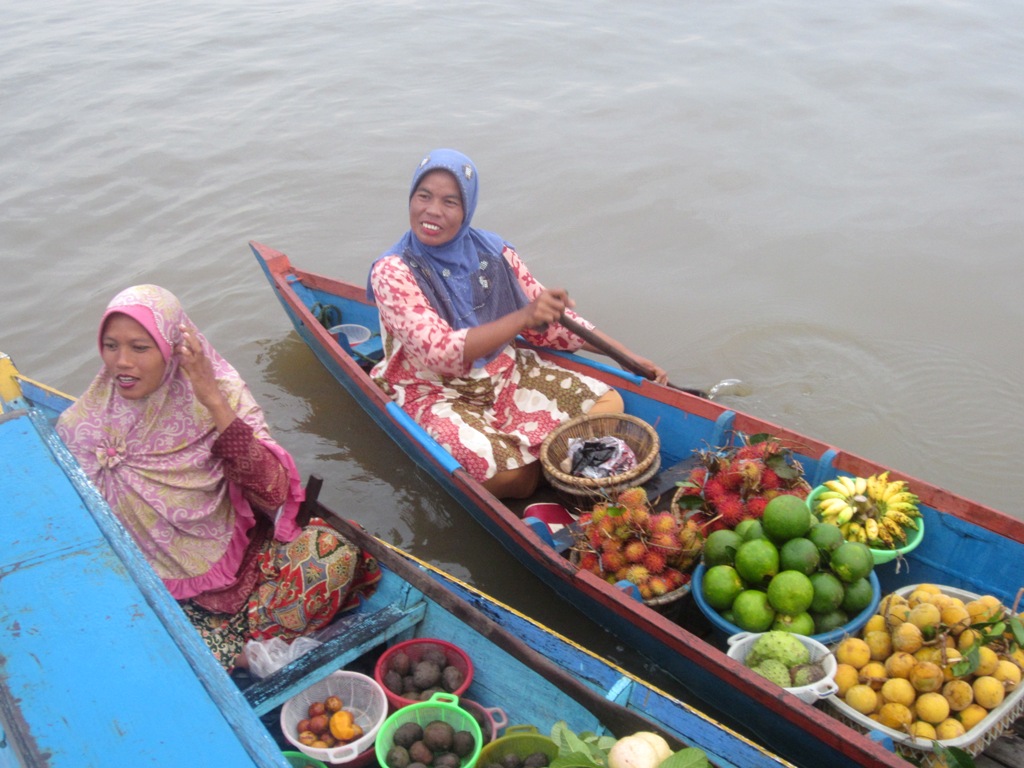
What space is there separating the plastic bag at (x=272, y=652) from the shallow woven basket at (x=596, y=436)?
1.32 m

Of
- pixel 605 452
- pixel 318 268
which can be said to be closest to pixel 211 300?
pixel 318 268

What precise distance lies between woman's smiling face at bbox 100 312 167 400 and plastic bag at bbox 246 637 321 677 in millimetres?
974

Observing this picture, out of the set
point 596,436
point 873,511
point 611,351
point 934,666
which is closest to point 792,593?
point 934,666

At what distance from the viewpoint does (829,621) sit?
117 inches

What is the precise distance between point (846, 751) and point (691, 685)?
785 mm

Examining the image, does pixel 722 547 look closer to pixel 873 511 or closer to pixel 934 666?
pixel 873 511

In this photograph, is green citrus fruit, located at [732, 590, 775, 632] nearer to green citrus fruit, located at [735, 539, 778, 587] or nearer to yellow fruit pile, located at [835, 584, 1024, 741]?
green citrus fruit, located at [735, 539, 778, 587]

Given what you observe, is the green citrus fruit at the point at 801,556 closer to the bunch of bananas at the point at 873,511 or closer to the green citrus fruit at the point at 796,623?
the green citrus fruit at the point at 796,623

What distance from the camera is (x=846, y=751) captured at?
8.27ft

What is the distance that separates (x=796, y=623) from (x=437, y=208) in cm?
228

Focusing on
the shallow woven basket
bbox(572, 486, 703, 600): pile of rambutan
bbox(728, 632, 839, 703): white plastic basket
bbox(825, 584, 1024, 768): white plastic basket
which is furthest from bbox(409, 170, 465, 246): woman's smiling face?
bbox(825, 584, 1024, 768): white plastic basket

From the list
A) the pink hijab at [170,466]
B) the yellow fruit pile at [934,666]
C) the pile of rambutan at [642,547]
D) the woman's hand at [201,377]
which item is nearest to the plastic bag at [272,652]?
the pink hijab at [170,466]

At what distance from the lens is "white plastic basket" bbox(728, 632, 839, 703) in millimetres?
2689

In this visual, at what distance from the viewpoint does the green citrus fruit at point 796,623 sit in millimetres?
2926
